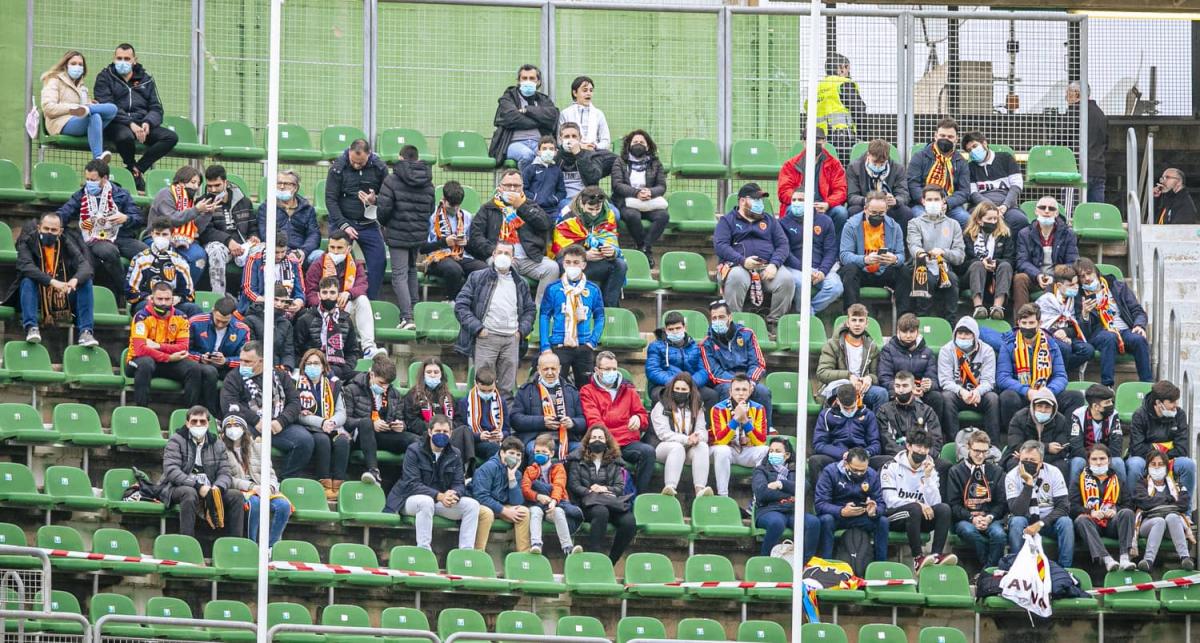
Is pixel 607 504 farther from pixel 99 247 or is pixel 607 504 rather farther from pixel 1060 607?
pixel 99 247

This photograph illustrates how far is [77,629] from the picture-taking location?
51.3 ft

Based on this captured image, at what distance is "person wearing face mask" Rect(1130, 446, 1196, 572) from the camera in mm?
17375

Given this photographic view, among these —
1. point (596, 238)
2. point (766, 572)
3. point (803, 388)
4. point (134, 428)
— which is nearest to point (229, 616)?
point (134, 428)

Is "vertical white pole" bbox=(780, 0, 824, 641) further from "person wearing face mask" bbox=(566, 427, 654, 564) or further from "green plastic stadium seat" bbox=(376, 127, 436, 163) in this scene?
"green plastic stadium seat" bbox=(376, 127, 436, 163)

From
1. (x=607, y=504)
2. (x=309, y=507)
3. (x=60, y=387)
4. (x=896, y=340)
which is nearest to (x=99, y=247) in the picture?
(x=60, y=387)

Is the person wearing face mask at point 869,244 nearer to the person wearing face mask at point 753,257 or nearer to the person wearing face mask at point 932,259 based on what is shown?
the person wearing face mask at point 932,259

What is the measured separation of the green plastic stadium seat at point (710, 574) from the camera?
1711cm

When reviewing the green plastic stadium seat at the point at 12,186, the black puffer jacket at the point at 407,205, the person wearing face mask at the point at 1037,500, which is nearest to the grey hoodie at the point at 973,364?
the person wearing face mask at the point at 1037,500

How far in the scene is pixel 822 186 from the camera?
1980cm

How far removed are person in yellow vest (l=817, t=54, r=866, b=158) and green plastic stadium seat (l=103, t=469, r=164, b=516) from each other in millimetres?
7472

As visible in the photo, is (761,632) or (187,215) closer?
(761,632)

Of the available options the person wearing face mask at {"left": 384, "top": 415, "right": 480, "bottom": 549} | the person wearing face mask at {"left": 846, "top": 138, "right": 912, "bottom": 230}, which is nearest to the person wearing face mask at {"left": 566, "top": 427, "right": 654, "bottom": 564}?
the person wearing face mask at {"left": 384, "top": 415, "right": 480, "bottom": 549}

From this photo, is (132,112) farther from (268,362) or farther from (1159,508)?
(1159,508)

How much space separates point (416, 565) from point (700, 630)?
2190 mm
